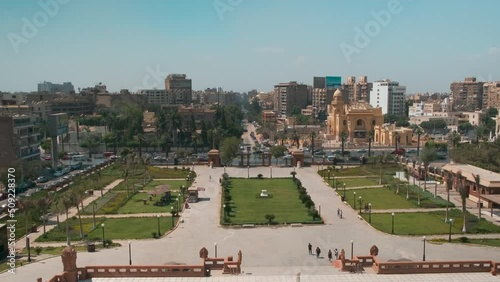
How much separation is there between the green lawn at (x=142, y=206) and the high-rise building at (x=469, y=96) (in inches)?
5837

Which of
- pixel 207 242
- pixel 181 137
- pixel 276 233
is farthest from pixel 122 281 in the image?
pixel 181 137

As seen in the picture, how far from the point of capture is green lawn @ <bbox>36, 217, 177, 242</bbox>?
111 feet

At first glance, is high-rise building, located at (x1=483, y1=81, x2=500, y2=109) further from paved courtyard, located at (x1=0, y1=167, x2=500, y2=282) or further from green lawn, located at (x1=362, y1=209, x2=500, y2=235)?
paved courtyard, located at (x1=0, y1=167, x2=500, y2=282)

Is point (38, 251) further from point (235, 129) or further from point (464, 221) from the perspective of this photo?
point (235, 129)

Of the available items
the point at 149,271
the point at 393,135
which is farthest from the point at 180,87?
the point at 149,271

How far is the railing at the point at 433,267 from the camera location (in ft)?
63.4

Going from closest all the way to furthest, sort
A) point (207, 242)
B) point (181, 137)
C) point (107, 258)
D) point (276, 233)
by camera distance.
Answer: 1. point (107, 258)
2. point (207, 242)
3. point (276, 233)
4. point (181, 137)

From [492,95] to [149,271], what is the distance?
16401 centimetres

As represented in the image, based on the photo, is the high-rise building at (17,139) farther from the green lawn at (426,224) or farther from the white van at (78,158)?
the green lawn at (426,224)

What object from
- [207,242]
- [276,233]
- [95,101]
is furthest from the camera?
[95,101]

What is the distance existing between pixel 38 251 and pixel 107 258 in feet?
16.1

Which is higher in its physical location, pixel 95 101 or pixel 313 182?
pixel 95 101

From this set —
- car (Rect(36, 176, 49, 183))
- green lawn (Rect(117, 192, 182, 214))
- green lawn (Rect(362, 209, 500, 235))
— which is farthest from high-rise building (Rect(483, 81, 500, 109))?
car (Rect(36, 176, 49, 183))

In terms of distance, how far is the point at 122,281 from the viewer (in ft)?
61.3
